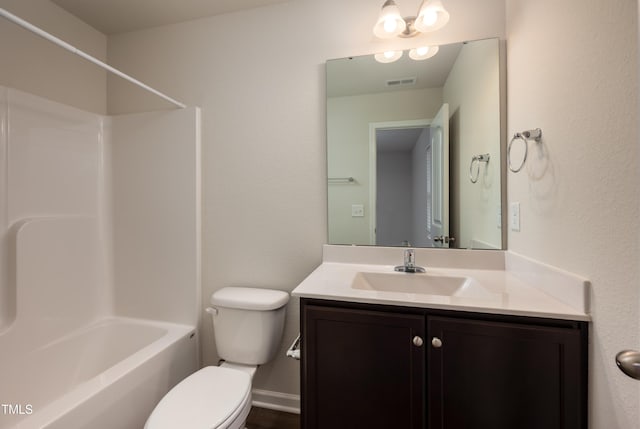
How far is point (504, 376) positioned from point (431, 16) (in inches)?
61.4

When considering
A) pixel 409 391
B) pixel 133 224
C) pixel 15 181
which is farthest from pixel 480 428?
pixel 15 181

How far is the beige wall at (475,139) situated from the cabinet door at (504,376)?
0.63 metres

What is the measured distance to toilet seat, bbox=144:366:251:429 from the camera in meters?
1.04

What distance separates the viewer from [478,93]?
1452 millimetres

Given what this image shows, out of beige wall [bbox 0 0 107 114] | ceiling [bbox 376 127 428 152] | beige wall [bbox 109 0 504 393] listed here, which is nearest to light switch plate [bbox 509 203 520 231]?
ceiling [bbox 376 127 428 152]

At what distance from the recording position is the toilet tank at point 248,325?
1.54m

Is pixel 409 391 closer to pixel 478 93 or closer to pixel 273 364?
pixel 273 364

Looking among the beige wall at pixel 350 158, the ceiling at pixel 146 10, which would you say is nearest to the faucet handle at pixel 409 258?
the beige wall at pixel 350 158

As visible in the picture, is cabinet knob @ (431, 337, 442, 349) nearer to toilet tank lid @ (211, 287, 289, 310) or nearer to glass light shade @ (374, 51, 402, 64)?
toilet tank lid @ (211, 287, 289, 310)

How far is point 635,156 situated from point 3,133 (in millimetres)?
2509

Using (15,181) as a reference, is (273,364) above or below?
below

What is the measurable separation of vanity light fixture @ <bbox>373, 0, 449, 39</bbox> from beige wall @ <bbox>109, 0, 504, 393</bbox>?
0.44 feet

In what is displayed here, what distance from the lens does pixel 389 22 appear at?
1.41 metres

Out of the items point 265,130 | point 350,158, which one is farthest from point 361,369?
point 265,130
